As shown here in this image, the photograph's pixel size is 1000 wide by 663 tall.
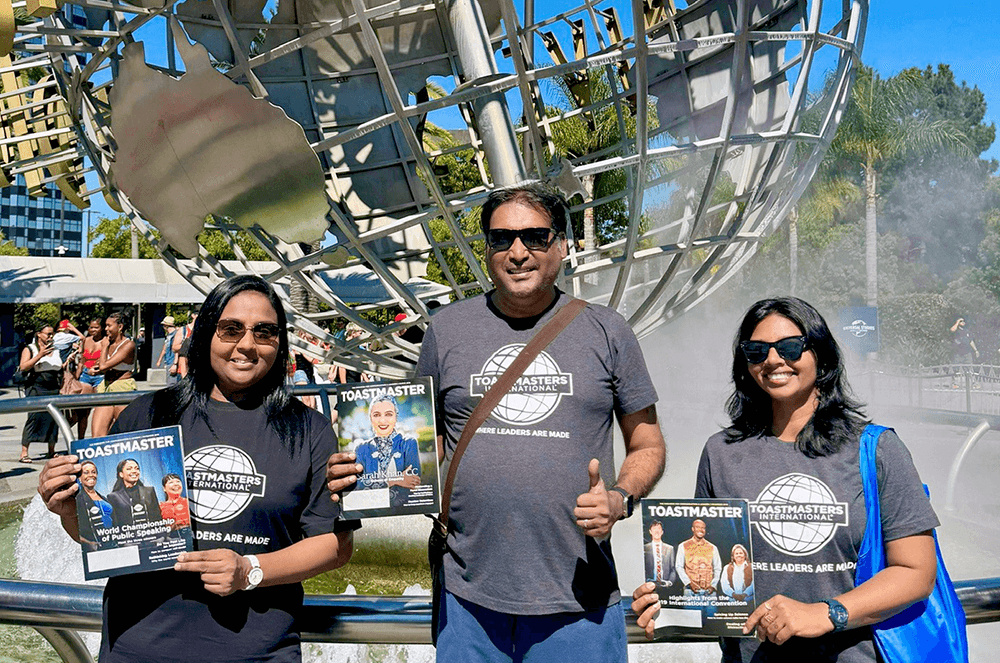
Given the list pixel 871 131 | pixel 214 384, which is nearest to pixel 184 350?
pixel 214 384

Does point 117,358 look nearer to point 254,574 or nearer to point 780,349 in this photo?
point 254,574

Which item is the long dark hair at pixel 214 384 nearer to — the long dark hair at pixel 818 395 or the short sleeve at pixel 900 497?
the long dark hair at pixel 818 395

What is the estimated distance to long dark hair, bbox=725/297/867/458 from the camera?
5.16 ft

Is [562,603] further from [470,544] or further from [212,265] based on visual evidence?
[212,265]

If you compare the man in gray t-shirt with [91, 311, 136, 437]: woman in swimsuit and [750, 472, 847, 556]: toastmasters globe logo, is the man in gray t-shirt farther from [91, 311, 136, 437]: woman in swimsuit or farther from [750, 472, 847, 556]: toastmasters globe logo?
[91, 311, 136, 437]: woman in swimsuit

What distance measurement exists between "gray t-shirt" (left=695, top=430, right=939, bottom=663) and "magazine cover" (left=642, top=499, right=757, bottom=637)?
8cm

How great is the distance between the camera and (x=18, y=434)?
1020 centimetres

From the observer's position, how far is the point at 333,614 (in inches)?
64.9

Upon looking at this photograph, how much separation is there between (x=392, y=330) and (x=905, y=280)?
35348 mm

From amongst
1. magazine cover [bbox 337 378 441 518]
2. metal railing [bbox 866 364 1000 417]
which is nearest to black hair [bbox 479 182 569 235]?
magazine cover [bbox 337 378 441 518]

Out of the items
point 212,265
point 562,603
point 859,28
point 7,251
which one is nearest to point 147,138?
point 212,265

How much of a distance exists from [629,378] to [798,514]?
0.39 m

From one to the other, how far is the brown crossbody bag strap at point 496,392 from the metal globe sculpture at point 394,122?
1.56m

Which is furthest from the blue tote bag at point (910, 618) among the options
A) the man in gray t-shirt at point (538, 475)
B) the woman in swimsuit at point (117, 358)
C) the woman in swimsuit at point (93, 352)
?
the woman in swimsuit at point (93, 352)
